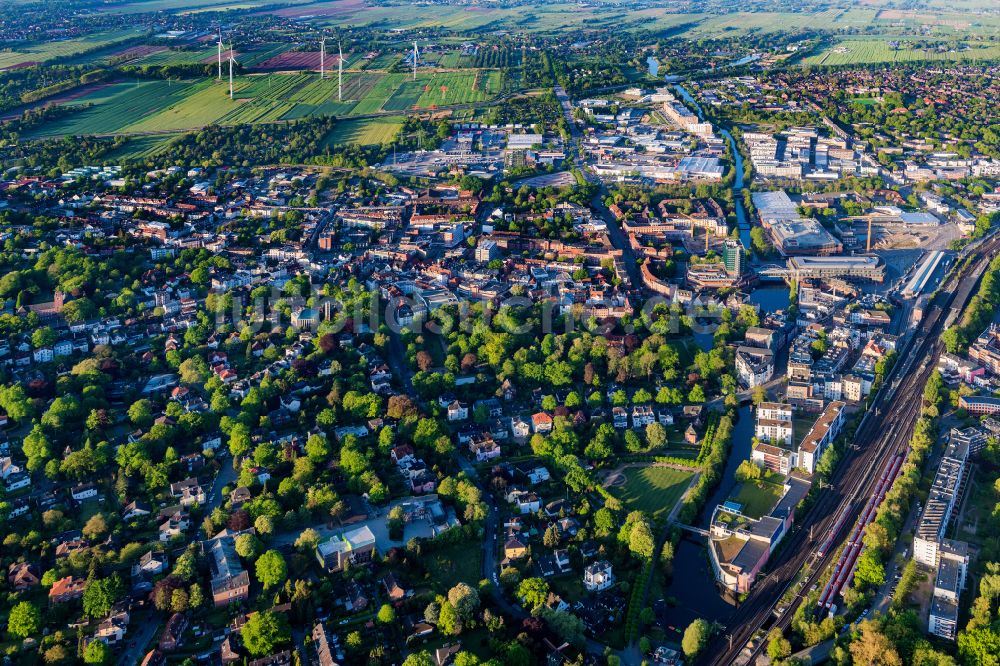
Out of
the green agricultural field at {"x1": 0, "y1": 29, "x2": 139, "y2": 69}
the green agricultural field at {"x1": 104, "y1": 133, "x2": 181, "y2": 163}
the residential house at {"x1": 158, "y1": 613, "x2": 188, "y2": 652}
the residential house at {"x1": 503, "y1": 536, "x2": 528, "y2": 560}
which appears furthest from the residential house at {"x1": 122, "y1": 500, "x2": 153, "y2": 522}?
the green agricultural field at {"x1": 0, "y1": 29, "x2": 139, "y2": 69}

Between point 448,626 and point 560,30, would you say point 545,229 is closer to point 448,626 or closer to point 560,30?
point 448,626

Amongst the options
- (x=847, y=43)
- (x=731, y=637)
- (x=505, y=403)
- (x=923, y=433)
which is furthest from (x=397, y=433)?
(x=847, y=43)

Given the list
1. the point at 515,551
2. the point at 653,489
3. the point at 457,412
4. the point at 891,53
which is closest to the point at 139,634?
the point at 515,551

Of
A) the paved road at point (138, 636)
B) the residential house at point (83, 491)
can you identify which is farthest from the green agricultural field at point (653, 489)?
the residential house at point (83, 491)

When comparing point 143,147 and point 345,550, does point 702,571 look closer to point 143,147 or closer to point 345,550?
point 345,550

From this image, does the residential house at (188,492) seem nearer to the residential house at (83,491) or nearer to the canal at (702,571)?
the residential house at (83,491)

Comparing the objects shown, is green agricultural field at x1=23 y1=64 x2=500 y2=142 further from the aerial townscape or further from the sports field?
the aerial townscape
